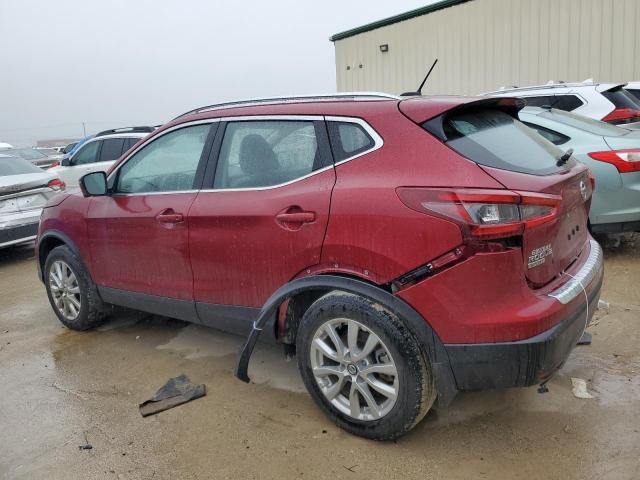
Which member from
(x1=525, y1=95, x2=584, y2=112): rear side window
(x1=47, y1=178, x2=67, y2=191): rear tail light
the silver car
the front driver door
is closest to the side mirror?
the front driver door

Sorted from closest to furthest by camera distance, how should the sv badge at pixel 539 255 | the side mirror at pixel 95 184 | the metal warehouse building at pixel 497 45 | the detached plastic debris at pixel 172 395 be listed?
the sv badge at pixel 539 255
the detached plastic debris at pixel 172 395
the side mirror at pixel 95 184
the metal warehouse building at pixel 497 45

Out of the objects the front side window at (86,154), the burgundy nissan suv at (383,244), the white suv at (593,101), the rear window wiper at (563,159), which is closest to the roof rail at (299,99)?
the burgundy nissan suv at (383,244)

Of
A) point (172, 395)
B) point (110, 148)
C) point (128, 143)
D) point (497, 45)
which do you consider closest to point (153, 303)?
point (172, 395)

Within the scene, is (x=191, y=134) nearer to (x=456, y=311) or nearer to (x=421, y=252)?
(x=421, y=252)

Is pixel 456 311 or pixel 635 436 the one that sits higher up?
pixel 456 311

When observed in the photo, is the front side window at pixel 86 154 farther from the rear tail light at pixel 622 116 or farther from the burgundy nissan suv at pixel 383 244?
the rear tail light at pixel 622 116

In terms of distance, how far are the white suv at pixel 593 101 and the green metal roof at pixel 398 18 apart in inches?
299

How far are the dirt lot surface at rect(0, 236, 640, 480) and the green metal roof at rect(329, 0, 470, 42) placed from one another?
12053 millimetres

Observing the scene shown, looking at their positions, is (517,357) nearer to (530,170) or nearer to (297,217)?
(530,170)

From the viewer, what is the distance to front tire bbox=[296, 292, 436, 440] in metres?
2.57

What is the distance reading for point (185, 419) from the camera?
125 inches

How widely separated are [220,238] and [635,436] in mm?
2373

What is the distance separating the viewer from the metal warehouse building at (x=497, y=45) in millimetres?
11828

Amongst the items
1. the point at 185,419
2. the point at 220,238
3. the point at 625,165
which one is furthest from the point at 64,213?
the point at 625,165
